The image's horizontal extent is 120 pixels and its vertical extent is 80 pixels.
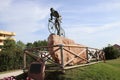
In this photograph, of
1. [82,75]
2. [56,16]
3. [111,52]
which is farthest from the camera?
[111,52]

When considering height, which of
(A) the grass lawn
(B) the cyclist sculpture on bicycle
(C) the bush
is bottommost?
(A) the grass lawn

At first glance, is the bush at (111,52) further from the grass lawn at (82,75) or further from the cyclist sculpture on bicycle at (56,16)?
the grass lawn at (82,75)

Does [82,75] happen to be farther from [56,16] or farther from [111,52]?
[111,52]

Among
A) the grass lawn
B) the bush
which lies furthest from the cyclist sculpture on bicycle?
the bush

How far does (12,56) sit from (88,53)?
16513 mm

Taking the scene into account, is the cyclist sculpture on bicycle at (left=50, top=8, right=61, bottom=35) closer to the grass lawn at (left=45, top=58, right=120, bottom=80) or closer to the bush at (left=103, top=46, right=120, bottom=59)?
the grass lawn at (left=45, top=58, right=120, bottom=80)

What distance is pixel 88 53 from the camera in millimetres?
18234

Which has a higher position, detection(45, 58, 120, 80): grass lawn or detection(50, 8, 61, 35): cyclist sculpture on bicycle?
detection(50, 8, 61, 35): cyclist sculpture on bicycle

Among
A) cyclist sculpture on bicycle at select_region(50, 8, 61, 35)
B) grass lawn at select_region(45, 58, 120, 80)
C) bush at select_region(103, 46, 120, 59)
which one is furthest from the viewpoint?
bush at select_region(103, 46, 120, 59)

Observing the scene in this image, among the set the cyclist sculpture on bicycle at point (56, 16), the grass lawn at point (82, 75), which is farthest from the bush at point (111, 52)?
the grass lawn at point (82, 75)

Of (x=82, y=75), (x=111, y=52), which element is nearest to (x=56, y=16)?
(x=82, y=75)

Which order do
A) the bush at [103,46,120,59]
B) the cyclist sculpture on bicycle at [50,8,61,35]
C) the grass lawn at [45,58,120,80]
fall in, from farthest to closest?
the bush at [103,46,120,59]
the cyclist sculpture on bicycle at [50,8,61,35]
the grass lawn at [45,58,120,80]

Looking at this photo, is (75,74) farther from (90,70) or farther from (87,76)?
(90,70)

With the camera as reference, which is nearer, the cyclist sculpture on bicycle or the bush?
the cyclist sculpture on bicycle
